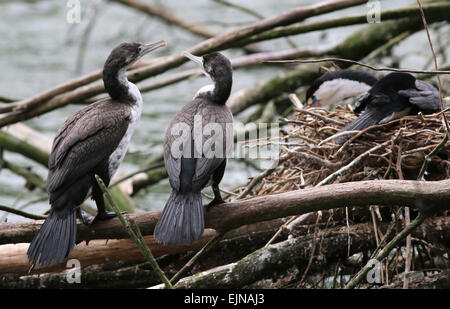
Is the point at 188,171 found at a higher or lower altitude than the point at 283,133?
lower

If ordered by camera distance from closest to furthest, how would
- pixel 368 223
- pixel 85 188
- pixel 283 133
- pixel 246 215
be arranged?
1. pixel 246 215
2. pixel 85 188
3. pixel 368 223
4. pixel 283 133

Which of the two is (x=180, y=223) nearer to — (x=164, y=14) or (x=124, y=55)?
(x=124, y=55)

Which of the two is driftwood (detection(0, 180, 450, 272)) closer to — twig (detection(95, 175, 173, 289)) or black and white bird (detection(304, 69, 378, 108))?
twig (detection(95, 175, 173, 289))

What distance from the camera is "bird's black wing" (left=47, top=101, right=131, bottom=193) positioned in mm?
4074

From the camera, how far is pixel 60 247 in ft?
12.8

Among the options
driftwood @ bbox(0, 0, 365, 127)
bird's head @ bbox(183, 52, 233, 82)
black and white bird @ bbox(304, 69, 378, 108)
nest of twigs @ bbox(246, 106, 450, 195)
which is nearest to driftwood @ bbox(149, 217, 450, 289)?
nest of twigs @ bbox(246, 106, 450, 195)

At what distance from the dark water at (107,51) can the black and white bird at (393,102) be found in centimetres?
302

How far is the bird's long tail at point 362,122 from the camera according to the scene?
461 centimetres

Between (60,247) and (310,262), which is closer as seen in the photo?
(60,247)

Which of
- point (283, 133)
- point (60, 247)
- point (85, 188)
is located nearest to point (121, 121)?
point (85, 188)

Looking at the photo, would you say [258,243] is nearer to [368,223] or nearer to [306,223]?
[306,223]

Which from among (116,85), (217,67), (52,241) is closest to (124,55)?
(116,85)
